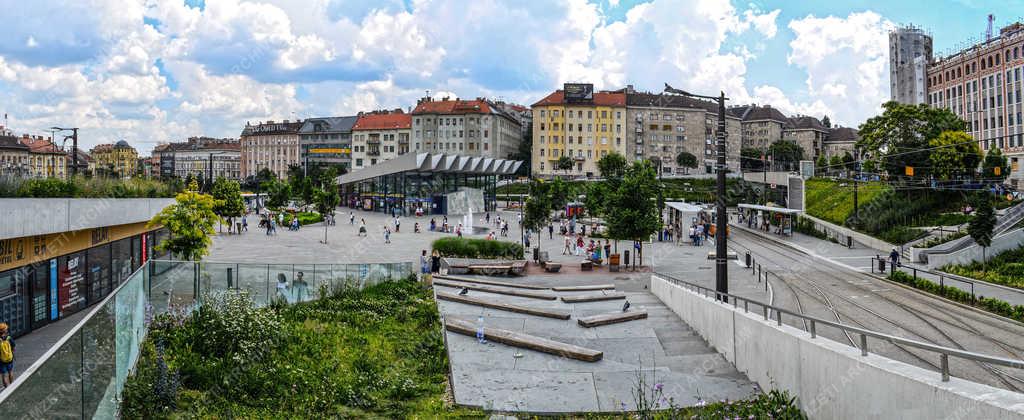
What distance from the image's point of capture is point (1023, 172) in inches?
2488

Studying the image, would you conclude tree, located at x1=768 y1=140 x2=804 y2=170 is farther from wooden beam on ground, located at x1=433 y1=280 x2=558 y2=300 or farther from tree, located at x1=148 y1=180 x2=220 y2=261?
tree, located at x1=148 y1=180 x2=220 y2=261

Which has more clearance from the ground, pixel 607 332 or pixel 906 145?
pixel 906 145

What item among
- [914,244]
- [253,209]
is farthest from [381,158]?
[914,244]

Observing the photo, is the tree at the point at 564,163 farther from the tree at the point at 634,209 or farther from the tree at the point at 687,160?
the tree at the point at 634,209

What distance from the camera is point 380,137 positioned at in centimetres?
13400

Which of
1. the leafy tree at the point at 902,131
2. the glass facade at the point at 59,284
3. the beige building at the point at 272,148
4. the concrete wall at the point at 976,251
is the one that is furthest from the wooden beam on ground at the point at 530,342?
the beige building at the point at 272,148

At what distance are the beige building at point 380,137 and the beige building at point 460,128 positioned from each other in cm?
368

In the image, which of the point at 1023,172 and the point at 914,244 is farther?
the point at 1023,172

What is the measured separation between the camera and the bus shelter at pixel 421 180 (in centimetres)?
6419

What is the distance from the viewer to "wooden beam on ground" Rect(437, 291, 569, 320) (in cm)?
1509

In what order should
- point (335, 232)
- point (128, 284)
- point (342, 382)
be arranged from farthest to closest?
point (335, 232) < point (342, 382) < point (128, 284)

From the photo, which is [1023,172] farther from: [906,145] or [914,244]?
[914,244]

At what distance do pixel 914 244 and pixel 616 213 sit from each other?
55.9 feet

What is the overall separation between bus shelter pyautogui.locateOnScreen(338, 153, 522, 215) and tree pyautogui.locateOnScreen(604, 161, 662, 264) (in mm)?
33044
